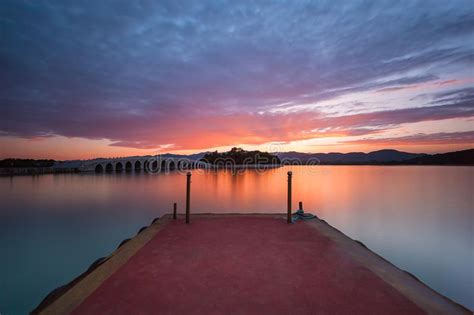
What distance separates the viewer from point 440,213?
1442cm

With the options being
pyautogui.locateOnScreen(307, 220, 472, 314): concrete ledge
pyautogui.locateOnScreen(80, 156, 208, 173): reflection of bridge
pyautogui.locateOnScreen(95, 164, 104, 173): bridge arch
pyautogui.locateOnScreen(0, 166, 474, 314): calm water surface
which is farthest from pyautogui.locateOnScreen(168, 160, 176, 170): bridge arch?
pyautogui.locateOnScreen(307, 220, 472, 314): concrete ledge

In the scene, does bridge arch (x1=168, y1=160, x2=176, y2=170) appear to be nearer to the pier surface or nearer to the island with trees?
the island with trees

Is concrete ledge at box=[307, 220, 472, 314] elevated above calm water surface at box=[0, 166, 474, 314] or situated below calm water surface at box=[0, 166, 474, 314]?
above

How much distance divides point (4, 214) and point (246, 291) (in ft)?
55.6

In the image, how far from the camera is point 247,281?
3201 millimetres

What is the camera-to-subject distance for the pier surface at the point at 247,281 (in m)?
2.65

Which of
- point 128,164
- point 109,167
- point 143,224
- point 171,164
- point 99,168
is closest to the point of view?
point 143,224

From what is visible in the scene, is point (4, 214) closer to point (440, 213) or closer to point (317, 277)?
point (317, 277)

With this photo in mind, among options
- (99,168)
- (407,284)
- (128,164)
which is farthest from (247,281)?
(128,164)

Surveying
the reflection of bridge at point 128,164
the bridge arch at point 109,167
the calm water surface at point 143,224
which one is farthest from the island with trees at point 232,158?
the calm water surface at point 143,224

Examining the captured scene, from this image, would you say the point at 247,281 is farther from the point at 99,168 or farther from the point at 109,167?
the point at 109,167

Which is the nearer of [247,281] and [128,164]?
[247,281]

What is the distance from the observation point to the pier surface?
8.70 ft

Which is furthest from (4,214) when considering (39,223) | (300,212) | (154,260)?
(300,212)
